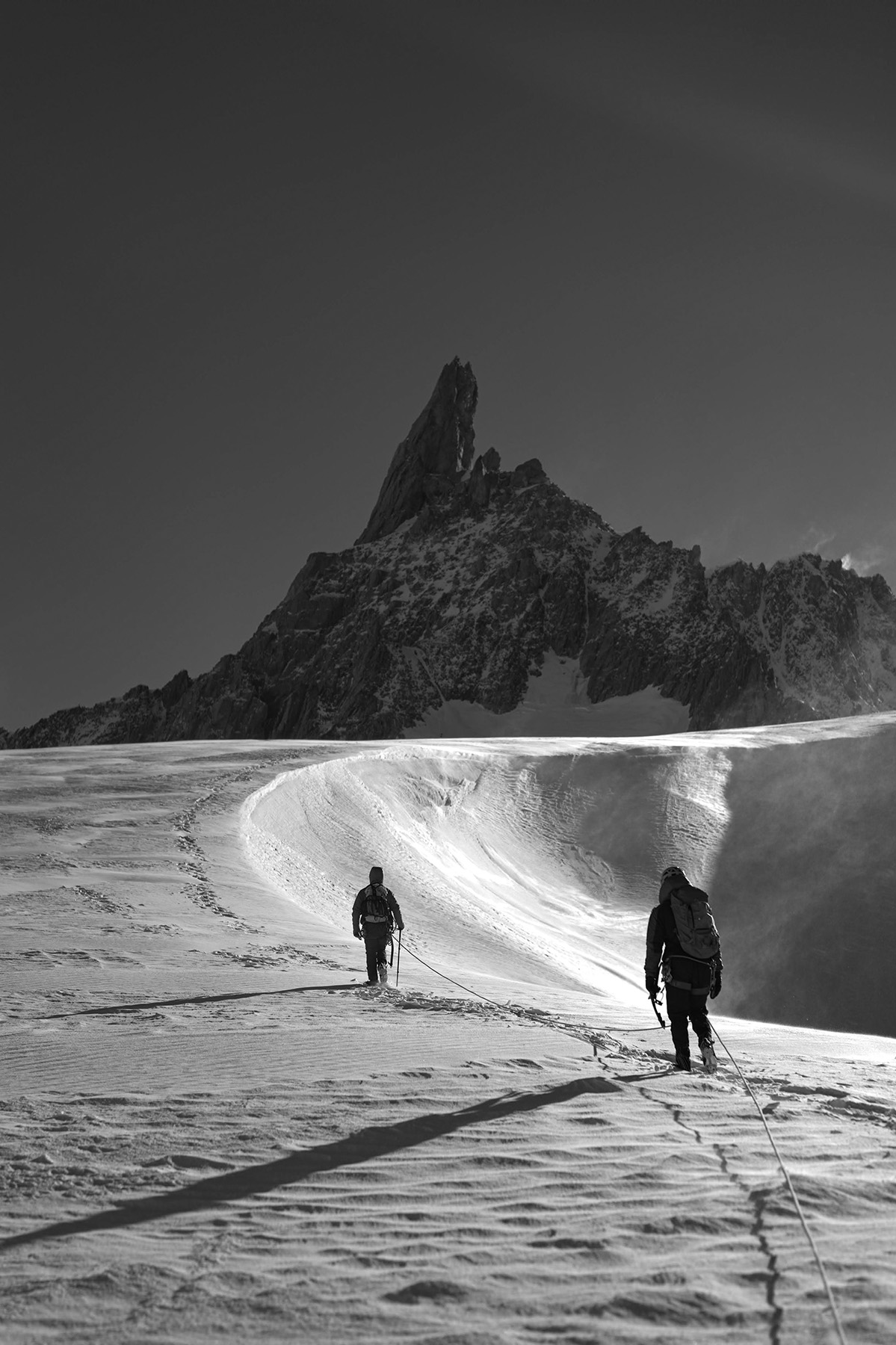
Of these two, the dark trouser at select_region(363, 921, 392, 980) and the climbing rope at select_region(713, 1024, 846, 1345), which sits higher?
the climbing rope at select_region(713, 1024, 846, 1345)

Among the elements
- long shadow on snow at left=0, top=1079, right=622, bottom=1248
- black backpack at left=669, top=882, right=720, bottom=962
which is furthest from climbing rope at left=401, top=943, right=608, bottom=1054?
long shadow on snow at left=0, top=1079, right=622, bottom=1248

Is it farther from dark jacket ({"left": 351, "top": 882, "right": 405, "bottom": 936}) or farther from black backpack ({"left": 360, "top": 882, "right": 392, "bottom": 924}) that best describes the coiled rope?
black backpack ({"left": 360, "top": 882, "right": 392, "bottom": 924})

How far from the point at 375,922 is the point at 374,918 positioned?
0.10 m

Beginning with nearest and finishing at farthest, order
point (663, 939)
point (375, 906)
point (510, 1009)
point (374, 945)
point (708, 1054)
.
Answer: point (708, 1054)
point (663, 939)
point (510, 1009)
point (374, 945)
point (375, 906)

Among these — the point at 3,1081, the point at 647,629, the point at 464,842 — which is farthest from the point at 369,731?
the point at 3,1081

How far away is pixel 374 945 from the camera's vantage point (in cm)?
1270

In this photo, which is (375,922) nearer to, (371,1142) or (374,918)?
(374,918)

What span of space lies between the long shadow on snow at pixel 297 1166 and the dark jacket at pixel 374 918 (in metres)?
5.75

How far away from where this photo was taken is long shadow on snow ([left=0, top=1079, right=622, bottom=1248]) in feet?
15.7

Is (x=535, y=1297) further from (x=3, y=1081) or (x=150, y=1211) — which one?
(x=3, y=1081)

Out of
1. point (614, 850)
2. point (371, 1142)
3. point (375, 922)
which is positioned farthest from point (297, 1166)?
point (614, 850)

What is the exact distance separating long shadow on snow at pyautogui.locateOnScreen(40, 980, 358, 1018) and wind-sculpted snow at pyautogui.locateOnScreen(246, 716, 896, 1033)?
4814 millimetres

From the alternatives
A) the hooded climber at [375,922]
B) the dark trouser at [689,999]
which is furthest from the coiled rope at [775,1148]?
the hooded climber at [375,922]

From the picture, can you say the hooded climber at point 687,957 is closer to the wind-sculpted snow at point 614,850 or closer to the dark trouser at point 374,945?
the dark trouser at point 374,945
